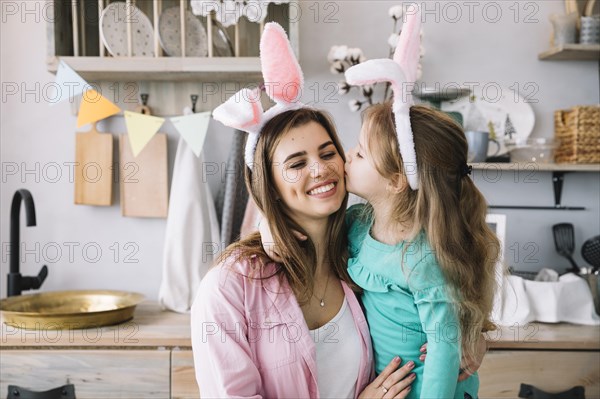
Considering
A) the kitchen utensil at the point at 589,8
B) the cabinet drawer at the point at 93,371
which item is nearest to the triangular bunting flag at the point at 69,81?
the cabinet drawer at the point at 93,371

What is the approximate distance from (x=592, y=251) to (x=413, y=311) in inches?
44.3

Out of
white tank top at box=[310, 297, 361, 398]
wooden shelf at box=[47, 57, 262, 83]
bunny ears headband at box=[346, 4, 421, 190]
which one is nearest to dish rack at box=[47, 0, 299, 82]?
wooden shelf at box=[47, 57, 262, 83]

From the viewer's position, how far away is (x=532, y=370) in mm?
1804

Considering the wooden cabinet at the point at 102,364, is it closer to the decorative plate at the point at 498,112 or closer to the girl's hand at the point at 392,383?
the girl's hand at the point at 392,383

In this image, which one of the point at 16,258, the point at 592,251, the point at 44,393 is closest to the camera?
the point at 44,393

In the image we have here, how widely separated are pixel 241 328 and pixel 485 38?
1534mm

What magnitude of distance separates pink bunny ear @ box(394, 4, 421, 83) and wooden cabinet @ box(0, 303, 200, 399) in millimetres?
942

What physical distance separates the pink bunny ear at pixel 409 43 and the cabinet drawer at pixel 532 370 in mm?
873

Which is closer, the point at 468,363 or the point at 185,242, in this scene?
the point at 468,363

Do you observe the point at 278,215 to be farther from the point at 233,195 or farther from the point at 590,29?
the point at 590,29

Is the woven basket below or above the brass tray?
above

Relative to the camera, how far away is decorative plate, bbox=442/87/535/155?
225cm

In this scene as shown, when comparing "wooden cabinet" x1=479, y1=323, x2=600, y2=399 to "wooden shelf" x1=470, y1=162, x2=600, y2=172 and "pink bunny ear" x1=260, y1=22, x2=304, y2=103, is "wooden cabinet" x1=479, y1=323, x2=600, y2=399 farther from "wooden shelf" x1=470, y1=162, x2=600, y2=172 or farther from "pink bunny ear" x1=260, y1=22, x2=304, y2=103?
"pink bunny ear" x1=260, y1=22, x2=304, y2=103

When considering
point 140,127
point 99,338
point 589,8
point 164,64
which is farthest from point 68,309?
point 589,8
